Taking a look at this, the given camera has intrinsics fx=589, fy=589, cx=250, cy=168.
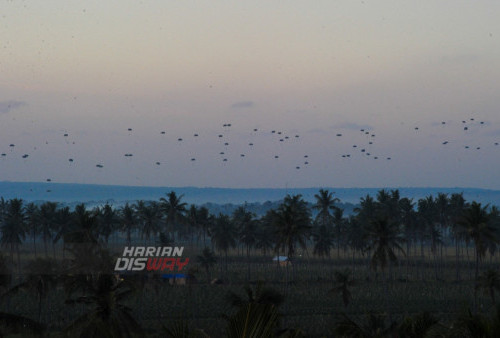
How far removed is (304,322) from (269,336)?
76674 millimetres

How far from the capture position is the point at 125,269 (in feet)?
339

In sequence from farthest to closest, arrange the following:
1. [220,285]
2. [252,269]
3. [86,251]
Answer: [252,269], [220,285], [86,251]

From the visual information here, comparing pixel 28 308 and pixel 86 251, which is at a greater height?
pixel 86 251

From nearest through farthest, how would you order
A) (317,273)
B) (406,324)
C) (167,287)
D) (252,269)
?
(406,324) → (167,287) → (317,273) → (252,269)

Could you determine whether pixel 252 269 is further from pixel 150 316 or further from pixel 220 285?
pixel 150 316

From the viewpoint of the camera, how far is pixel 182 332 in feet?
26.9

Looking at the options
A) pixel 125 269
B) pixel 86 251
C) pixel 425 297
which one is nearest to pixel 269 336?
pixel 86 251

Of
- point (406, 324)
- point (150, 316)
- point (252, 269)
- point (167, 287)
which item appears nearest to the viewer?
point (406, 324)

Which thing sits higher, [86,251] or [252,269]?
[86,251]

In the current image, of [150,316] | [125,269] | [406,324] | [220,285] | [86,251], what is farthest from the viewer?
[220,285]

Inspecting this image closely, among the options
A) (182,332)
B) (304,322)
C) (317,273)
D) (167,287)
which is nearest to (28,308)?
(167,287)

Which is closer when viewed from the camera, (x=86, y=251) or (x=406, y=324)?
(x=406, y=324)

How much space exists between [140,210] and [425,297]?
8065 centimetres

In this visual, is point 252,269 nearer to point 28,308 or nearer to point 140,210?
point 140,210
